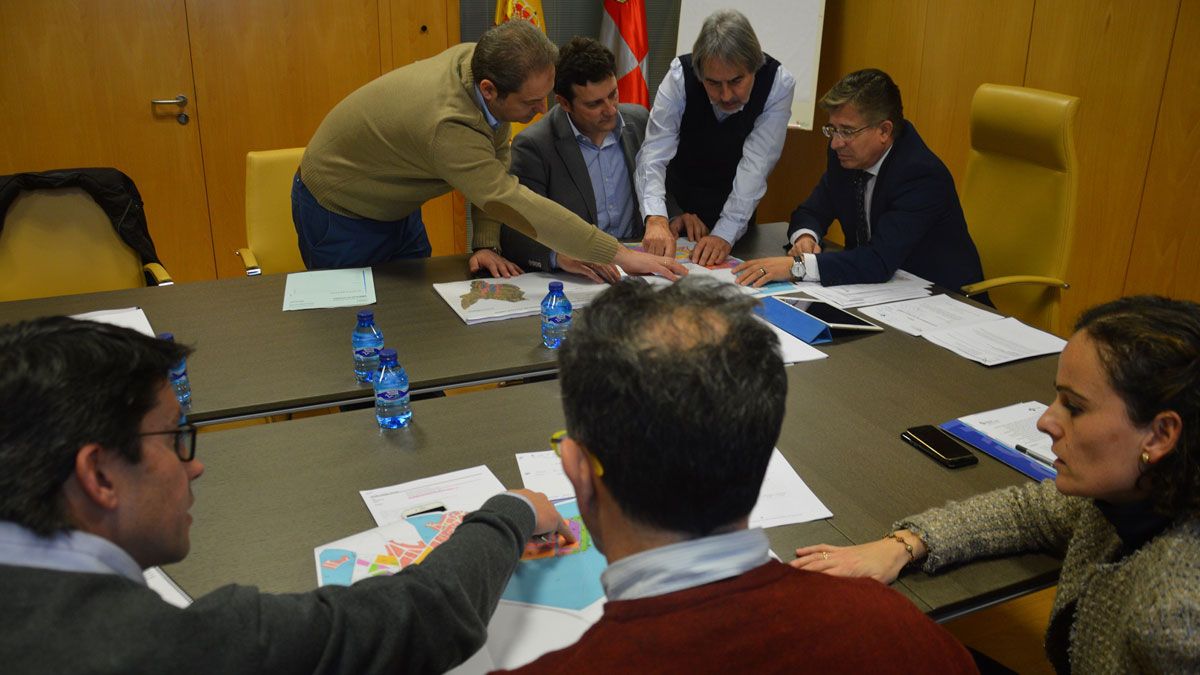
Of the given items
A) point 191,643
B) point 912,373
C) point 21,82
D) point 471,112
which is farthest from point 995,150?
point 21,82

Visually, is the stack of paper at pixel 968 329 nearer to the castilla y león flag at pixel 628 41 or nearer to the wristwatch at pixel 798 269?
the wristwatch at pixel 798 269

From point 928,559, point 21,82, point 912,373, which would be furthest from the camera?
point 21,82

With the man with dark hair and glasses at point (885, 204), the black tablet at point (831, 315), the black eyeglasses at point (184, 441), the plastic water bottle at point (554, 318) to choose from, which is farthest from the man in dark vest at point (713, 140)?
the black eyeglasses at point (184, 441)

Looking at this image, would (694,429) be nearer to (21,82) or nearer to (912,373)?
(912,373)

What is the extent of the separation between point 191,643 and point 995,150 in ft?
9.97

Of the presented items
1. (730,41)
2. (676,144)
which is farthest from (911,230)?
(676,144)

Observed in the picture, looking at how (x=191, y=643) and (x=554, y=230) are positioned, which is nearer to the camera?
(x=191, y=643)

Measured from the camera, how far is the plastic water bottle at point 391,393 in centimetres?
187

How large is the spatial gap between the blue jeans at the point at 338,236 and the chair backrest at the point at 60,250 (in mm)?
779

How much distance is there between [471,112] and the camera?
8.54 ft

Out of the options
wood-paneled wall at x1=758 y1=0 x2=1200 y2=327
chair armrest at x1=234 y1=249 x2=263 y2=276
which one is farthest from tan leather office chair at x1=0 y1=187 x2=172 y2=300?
wood-paneled wall at x1=758 y1=0 x2=1200 y2=327

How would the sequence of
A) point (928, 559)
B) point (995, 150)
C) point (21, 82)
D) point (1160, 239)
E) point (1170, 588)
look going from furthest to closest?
point (21, 82)
point (1160, 239)
point (995, 150)
point (928, 559)
point (1170, 588)

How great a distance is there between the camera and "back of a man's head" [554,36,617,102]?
289 cm

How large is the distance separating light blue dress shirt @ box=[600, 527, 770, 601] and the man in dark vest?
213 cm
